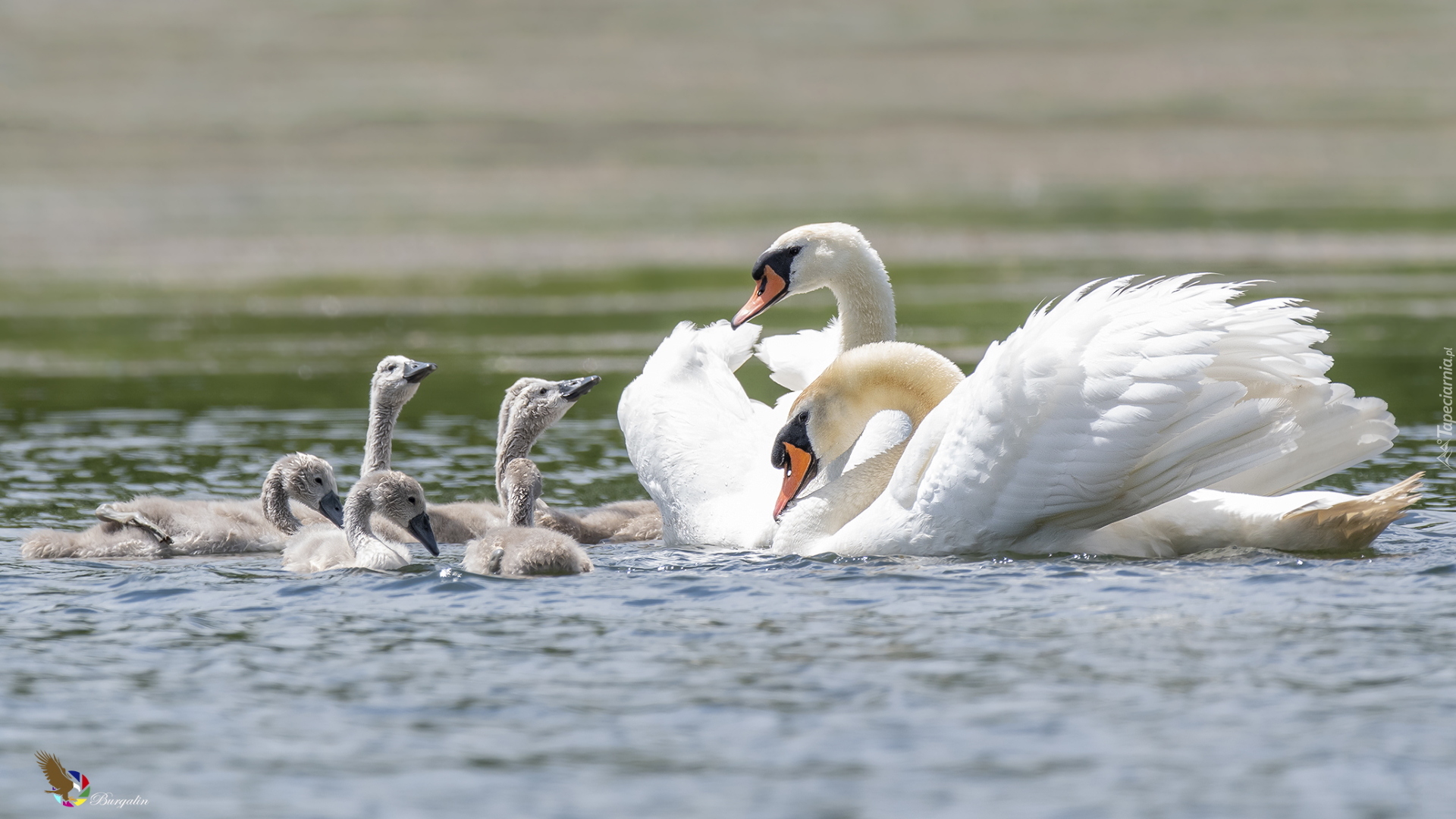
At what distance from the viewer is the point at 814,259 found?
12.0m

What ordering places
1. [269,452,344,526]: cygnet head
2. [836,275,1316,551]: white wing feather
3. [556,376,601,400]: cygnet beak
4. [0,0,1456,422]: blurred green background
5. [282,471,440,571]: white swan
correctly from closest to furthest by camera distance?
[836,275,1316,551]: white wing feather → [282,471,440,571]: white swan → [269,452,344,526]: cygnet head → [556,376,601,400]: cygnet beak → [0,0,1456,422]: blurred green background

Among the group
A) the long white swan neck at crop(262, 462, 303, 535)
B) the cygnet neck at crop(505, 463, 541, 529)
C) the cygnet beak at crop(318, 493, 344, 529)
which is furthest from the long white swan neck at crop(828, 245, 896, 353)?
the long white swan neck at crop(262, 462, 303, 535)

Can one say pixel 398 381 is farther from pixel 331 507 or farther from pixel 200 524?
pixel 200 524

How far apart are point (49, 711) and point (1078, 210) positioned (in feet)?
128

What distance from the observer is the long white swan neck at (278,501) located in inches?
470

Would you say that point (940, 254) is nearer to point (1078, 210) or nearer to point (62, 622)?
point (1078, 210)

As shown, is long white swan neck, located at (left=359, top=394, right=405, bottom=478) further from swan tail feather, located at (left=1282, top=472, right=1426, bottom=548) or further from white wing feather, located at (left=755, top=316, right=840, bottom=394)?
swan tail feather, located at (left=1282, top=472, right=1426, bottom=548)

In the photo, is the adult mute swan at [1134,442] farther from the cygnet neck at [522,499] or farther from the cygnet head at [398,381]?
the cygnet head at [398,381]

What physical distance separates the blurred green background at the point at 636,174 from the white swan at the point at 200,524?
6.24 meters

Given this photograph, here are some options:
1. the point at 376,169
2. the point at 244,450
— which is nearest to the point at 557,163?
the point at 376,169

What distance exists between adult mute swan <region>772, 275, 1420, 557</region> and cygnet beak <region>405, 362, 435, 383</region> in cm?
332

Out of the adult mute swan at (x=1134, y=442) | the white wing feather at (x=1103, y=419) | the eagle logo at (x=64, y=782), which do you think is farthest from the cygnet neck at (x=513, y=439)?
the eagle logo at (x=64, y=782)

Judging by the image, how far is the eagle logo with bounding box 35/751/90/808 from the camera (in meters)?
6.52

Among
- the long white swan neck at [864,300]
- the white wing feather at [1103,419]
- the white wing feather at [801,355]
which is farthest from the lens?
the white wing feather at [801,355]
